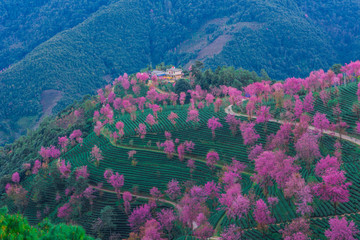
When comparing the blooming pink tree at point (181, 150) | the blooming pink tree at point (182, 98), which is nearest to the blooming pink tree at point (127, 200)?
the blooming pink tree at point (181, 150)

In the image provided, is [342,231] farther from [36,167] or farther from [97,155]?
[36,167]

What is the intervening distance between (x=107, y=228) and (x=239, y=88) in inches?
1697

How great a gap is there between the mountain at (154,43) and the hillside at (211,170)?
59446 mm

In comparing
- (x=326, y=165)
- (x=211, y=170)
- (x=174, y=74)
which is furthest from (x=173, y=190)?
(x=174, y=74)

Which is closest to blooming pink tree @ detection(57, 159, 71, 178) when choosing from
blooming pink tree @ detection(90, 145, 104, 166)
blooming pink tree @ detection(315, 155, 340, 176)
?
blooming pink tree @ detection(90, 145, 104, 166)

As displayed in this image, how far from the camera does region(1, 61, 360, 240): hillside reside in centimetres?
3041

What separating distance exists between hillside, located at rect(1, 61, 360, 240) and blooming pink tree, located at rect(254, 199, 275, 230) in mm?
161

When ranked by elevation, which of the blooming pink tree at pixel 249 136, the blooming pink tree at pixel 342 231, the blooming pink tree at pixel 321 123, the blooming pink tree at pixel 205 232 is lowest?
the blooming pink tree at pixel 249 136

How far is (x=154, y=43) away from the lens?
183 metres

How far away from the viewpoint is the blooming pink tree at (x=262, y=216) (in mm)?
28978

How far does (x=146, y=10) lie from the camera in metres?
192

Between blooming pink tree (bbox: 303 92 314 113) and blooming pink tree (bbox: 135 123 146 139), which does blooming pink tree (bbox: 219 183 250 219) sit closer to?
blooming pink tree (bbox: 303 92 314 113)

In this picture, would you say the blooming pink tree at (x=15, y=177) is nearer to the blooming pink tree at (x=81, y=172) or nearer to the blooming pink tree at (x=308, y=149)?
the blooming pink tree at (x=81, y=172)

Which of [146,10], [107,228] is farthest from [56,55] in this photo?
[107,228]
